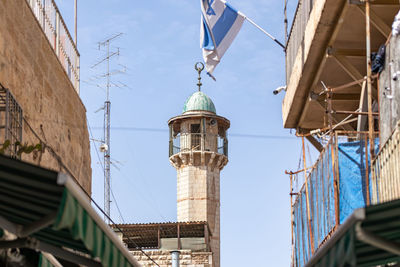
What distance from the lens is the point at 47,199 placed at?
586 centimetres

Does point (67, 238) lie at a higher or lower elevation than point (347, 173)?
lower

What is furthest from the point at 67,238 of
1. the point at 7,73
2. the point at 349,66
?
the point at 349,66

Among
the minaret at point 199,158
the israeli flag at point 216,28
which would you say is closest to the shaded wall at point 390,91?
the israeli flag at point 216,28

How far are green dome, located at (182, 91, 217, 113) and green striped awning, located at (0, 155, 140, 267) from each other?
136ft

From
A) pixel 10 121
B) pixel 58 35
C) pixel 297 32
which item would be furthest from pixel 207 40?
pixel 10 121

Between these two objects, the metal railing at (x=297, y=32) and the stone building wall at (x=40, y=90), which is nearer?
the stone building wall at (x=40, y=90)

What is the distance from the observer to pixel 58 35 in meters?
14.4

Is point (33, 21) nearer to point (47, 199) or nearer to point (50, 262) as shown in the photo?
point (50, 262)

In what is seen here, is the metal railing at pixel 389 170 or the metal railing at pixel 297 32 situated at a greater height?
the metal railing at pixel 297 32

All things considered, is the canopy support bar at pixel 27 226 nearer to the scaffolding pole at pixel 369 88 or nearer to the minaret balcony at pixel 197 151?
the scaffolding pole at pixel 369 88

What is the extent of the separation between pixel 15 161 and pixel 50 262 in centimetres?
412

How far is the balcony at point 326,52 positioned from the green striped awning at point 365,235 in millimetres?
7824

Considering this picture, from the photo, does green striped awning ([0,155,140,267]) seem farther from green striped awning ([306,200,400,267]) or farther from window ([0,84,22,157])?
window ([0,84,22,157])

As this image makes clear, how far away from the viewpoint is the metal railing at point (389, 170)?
10352 mm
